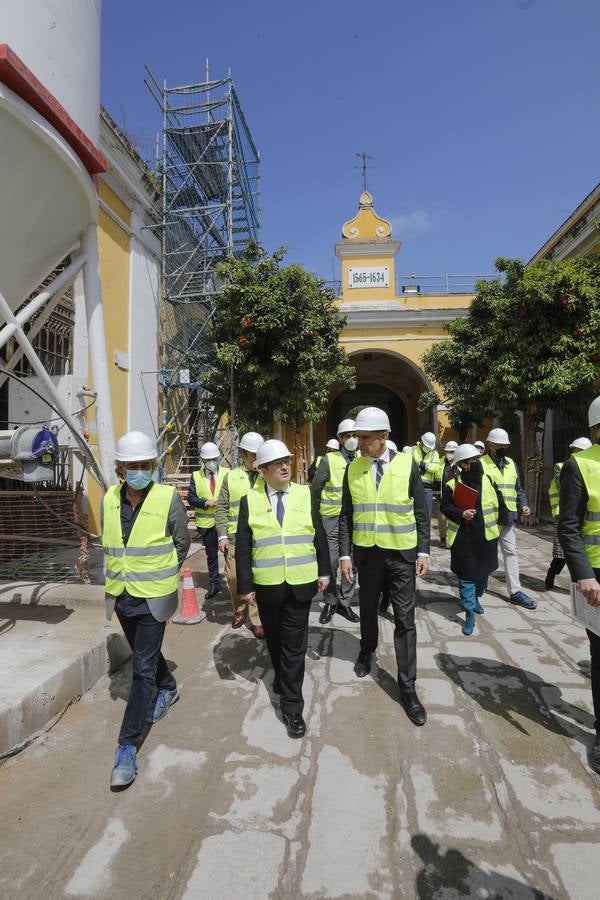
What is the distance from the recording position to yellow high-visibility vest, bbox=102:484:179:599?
297 centimetres

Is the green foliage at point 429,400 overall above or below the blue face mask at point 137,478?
above

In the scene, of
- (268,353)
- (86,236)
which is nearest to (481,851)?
(86,236)

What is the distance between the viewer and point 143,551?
117 inches

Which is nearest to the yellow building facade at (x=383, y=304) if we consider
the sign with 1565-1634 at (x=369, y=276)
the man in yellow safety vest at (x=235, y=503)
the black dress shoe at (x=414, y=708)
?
the sign with 1565-1634 at (x=369, y=276)

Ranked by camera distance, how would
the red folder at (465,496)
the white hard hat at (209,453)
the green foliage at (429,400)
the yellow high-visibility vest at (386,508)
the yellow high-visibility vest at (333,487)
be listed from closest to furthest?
the yellow high-visibility vest at (386,508) < the red folder at (465,496) < the yellow high-visibility vest at (333,487) < the white hard hat at (209,453) < the green foliage at (429,400)

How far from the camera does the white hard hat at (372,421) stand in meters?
3.42

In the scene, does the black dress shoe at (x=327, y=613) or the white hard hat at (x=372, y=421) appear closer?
the white hard hat at (x=372, y=421)

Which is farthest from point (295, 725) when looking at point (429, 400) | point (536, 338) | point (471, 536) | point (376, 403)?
point (376, 403)

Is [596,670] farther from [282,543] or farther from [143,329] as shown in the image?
[143,329]

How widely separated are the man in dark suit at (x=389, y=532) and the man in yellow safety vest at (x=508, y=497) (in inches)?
78.6

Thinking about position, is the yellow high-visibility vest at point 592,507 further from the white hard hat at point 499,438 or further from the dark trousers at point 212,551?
the dark trousers at point 212,551

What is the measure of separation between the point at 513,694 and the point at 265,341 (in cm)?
841

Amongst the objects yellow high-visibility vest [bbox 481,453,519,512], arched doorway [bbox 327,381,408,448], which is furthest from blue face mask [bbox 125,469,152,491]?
arched doorway [bbox 327,381,408,448]

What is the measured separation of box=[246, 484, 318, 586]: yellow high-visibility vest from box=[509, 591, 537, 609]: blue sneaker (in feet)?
10.6
